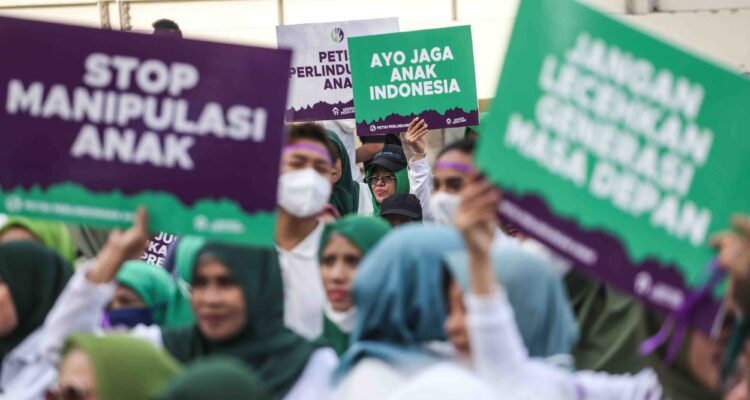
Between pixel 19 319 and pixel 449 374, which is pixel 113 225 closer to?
pixel 19 319

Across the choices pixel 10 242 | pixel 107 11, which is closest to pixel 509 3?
pixel 107 11

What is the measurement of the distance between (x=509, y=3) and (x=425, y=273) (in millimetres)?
9758

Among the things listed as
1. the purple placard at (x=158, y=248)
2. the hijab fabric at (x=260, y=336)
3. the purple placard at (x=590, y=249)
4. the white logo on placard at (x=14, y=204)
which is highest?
the purple placard at (x=590, y=249)

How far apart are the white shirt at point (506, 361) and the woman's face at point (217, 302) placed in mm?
815

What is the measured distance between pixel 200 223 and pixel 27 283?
2.07 ft

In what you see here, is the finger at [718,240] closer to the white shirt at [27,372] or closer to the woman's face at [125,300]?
the white shirt at [27,372]

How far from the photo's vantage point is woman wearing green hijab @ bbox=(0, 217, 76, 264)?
17.0 feet

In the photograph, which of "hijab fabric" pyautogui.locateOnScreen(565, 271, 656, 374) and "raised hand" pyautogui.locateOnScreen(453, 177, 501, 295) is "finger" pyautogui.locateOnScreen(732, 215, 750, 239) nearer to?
"raised hand" pyautogui.locateOnScreen(453, 177, 501, 295)

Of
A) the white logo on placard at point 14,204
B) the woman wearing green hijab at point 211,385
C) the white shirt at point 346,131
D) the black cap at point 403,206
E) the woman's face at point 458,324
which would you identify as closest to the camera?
the woman wearing green hijab at point 211,385

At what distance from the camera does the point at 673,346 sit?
11.9 ft

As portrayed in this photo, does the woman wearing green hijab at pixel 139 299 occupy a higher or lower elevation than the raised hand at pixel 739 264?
lower

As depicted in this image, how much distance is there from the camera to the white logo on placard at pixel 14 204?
4320 millimetres

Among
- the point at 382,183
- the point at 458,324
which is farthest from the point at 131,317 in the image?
the point at 382,183

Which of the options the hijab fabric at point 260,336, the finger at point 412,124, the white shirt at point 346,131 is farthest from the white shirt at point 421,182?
the hijab fabric at point 260,336
